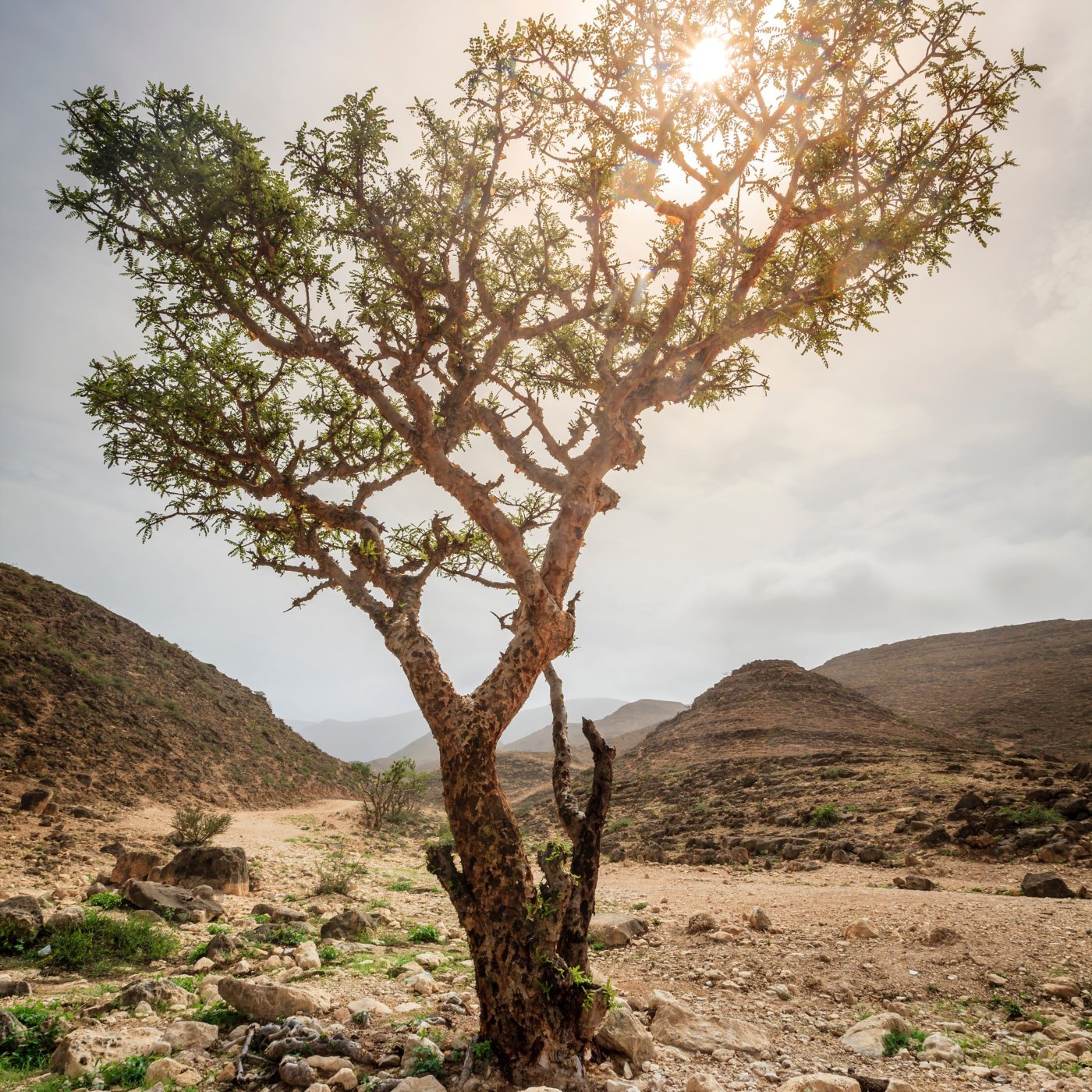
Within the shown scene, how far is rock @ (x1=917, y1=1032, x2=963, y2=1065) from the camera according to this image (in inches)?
196

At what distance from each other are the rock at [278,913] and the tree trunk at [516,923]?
20.6 feet

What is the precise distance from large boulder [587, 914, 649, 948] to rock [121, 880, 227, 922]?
604 centimetres

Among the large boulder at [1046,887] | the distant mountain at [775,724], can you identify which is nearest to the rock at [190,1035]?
the large boulder at [1046,887]

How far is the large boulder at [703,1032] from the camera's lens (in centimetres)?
534

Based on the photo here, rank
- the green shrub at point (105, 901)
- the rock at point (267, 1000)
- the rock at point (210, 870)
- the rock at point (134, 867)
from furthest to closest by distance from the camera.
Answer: the rock at point (210, 870) < the rock at point (134, 867) < the green shrub at point (105, 901) < the rock at point (267, 1000)

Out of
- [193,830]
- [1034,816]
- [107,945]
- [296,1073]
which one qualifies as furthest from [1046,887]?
[193,830]

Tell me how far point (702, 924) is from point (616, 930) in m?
1.34

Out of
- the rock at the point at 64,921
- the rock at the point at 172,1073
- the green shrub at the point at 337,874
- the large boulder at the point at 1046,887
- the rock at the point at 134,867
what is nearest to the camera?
the rock at the point at 172,1073

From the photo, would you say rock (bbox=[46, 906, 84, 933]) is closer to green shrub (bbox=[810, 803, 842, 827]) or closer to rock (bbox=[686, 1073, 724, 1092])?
rock (bbox=[686, 1073, 724, 1092])

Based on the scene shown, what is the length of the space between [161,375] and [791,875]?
1673cm

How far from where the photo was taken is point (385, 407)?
6.47 m

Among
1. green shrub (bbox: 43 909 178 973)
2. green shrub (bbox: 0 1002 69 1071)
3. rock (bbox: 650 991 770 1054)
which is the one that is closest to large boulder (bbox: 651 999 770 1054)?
rock (bbox: 650 991 770 1054)

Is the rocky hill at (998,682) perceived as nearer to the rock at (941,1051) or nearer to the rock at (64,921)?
the rock at (941,1051)

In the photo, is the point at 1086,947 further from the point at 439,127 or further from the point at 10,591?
the point at 10,591
